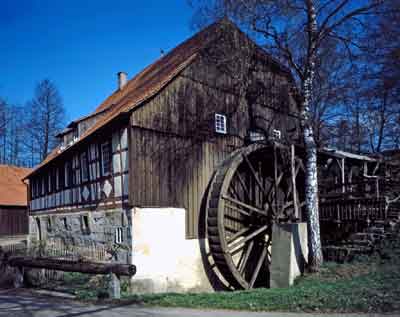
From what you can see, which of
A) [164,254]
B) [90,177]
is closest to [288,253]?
[164,254]

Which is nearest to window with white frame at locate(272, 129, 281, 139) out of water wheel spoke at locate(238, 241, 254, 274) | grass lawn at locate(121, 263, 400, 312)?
water wheel spoke at locate(238, 241, 254, 274)

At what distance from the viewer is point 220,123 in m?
12.9

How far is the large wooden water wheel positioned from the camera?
1087 centimetres

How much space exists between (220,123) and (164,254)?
4803 mm

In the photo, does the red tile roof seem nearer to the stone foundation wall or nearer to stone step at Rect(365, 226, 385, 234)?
the stone foundation wall

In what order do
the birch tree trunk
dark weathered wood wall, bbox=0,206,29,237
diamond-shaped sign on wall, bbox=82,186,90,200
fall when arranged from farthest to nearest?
dark weathered wood wall, bbox=0,206,29,237 < diamond-shaped sign on wall, bbox=82,186,90,200 < the birch tree trunk

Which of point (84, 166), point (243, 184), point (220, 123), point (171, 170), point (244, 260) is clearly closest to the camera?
point (171, 170)

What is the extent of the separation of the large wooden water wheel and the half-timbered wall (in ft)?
9.01

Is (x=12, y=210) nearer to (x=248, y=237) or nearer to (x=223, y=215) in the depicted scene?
(x=248, y=237)

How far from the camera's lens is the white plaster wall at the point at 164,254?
985 centimetres

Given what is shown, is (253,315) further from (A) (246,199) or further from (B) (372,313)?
(A) (246,199)

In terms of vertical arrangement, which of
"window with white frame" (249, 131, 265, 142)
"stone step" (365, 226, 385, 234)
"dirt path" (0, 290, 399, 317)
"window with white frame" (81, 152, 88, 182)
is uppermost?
"window with white frame" (249, 131, 265, 142)

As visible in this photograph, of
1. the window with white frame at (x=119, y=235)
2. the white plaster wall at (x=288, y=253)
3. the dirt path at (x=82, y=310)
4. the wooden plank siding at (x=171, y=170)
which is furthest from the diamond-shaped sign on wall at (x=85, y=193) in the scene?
the white plaster wall at (x=288, y=253)

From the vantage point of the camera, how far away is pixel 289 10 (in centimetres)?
964
